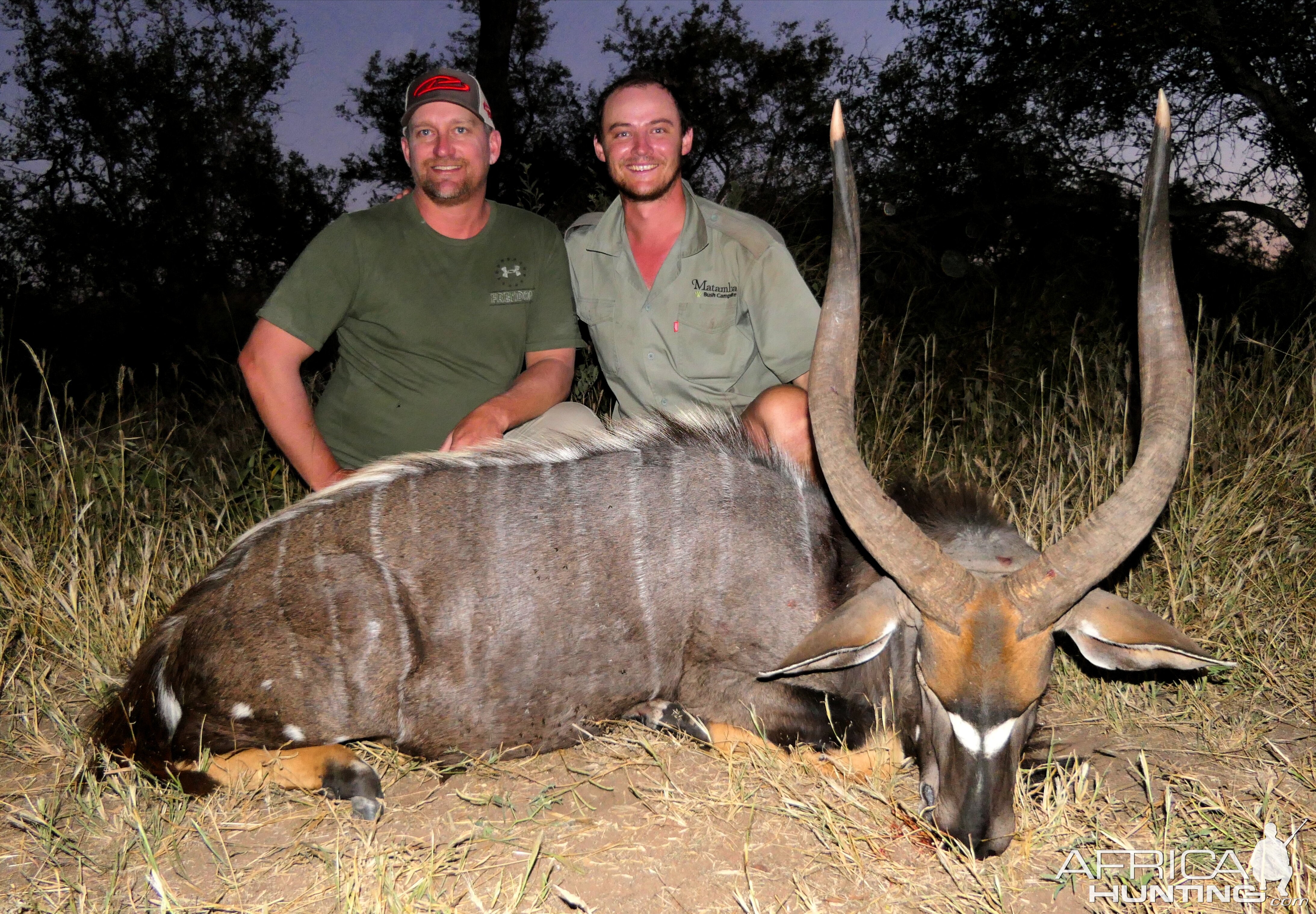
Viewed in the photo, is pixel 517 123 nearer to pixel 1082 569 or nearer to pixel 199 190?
pixel 199 190

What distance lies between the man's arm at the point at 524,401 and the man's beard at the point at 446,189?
57cm

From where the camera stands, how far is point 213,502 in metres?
4.02

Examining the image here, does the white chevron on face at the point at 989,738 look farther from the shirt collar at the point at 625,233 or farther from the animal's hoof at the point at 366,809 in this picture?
the shirt collar at the point at 625,233

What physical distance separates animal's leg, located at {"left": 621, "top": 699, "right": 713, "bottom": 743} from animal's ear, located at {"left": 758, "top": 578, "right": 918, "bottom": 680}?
1.39 feet

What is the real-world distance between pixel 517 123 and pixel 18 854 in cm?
930

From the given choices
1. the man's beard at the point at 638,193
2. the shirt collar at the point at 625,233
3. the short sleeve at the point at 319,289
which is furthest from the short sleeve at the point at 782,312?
the short sleeve at the point at 319,289

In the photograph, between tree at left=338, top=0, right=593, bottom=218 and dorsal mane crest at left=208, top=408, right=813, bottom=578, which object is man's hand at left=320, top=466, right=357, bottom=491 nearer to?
dorsal mane crest at left=208, top=408, right=813, bottom=578

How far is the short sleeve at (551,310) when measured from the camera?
11.1ft

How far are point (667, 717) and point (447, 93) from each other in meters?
2.20

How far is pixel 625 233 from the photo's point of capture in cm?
345

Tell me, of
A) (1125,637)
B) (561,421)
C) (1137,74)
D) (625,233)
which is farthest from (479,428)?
(1137,74)

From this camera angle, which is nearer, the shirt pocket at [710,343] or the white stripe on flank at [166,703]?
the white stripe on flank at [166,703]

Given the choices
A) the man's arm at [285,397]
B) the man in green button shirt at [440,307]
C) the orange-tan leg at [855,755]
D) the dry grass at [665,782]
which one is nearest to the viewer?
the dry grass at [665,782]

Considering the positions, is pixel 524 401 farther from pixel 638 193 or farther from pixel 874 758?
pixel 874 758
